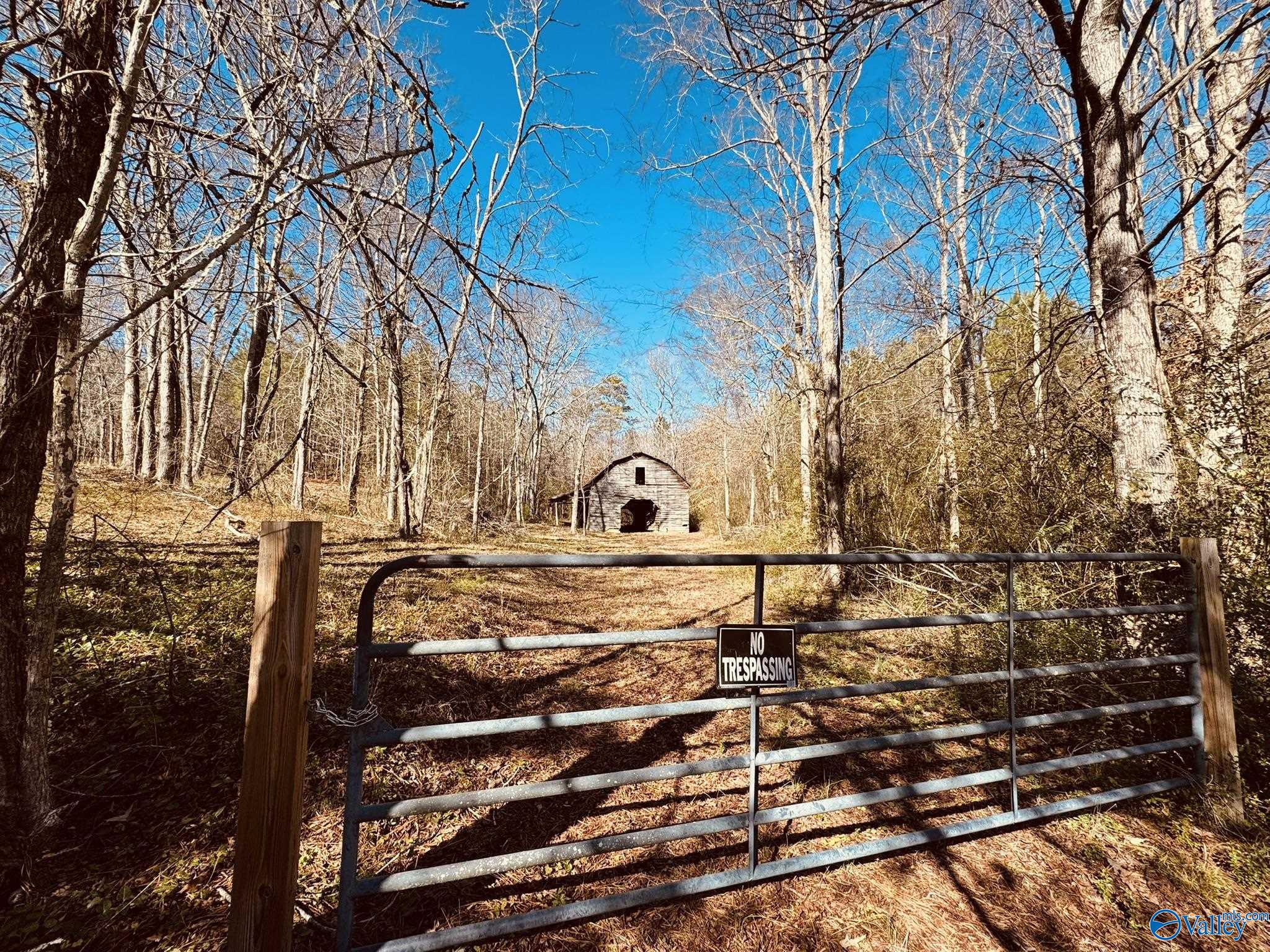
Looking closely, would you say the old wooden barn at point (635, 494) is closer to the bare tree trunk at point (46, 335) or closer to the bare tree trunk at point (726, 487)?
the bare tree trunk at point (726, 487)

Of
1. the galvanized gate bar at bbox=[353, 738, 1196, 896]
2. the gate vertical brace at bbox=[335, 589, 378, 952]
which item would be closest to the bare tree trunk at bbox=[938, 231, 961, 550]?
the galvanized gate bar at bbox=[353, 738, 1196, 896]

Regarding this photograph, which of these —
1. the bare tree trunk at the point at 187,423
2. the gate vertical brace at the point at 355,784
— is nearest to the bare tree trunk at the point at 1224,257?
the gate vertical brace at the point at 355,784

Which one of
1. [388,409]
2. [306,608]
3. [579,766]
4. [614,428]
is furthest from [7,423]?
[614,428]

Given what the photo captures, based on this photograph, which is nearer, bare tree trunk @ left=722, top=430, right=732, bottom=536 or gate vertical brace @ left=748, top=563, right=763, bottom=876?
gate vertical brace @ left=748, top=563, right=763, bottom=876

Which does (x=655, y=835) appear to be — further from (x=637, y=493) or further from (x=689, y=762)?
(x=637, y=493)

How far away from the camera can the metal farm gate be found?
1581mm

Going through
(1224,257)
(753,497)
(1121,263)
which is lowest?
(753,497)

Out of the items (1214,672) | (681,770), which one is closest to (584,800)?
(681,770)

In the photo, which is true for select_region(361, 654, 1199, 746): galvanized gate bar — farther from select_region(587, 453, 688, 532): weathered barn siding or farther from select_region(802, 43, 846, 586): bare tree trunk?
select_region(587, 453, 688, 532): weathered barn siding

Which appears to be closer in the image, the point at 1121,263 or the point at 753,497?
the point at 1121,263

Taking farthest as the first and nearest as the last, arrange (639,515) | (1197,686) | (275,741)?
(639,515)
(1197,686)
(275,741)

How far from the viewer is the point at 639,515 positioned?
2875 centimetres

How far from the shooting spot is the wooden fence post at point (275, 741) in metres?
1.47

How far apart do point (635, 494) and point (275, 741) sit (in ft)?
79.0
